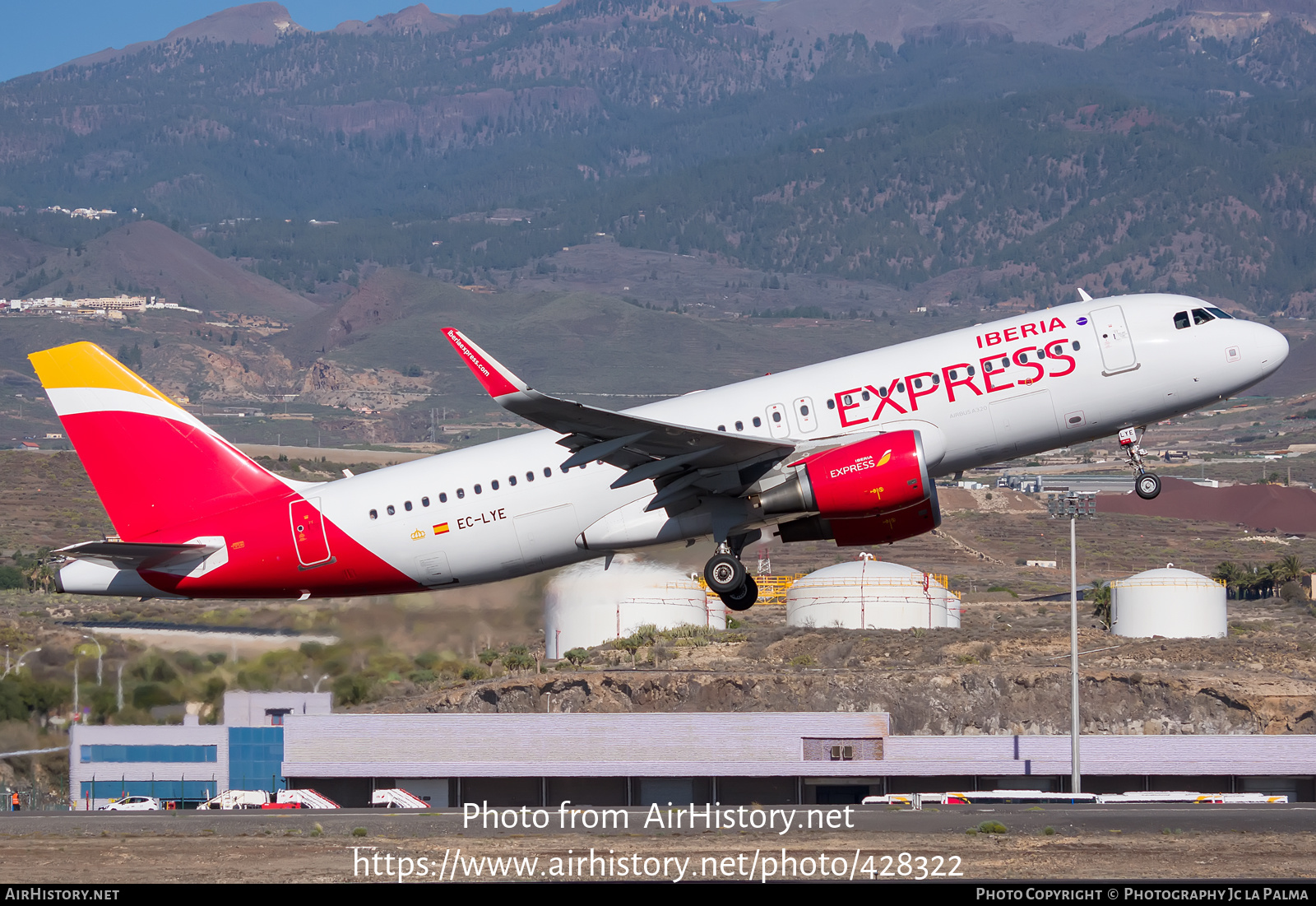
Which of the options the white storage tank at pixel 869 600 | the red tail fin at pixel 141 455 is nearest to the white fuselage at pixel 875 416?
the red tail fin at pixel 141 455

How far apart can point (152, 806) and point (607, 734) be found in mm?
18738

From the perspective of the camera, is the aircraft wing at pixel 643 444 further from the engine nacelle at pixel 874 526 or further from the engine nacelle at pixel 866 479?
the engine nacelle at pixel 874 526

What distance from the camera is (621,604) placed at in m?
93.2

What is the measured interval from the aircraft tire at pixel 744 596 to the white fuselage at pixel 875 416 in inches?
74.3

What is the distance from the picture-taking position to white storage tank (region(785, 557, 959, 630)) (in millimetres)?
104500

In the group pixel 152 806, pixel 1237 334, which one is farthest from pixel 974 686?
pixel 1237 334

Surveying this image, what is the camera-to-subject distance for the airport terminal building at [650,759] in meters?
71.2

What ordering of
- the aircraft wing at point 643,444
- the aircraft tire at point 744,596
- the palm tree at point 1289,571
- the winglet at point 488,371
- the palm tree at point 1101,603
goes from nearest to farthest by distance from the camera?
the winglet at point 488,371
the aircraft wing at point 643,444
the aircraft tire at point 744,596
the palm tree at point 1101,603
the palm tree at point 1289,571

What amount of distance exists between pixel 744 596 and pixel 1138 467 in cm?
1040

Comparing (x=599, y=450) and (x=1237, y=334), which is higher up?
(x=1237, y=334)

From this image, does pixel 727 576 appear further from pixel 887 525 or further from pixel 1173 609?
pixel 1173 609
